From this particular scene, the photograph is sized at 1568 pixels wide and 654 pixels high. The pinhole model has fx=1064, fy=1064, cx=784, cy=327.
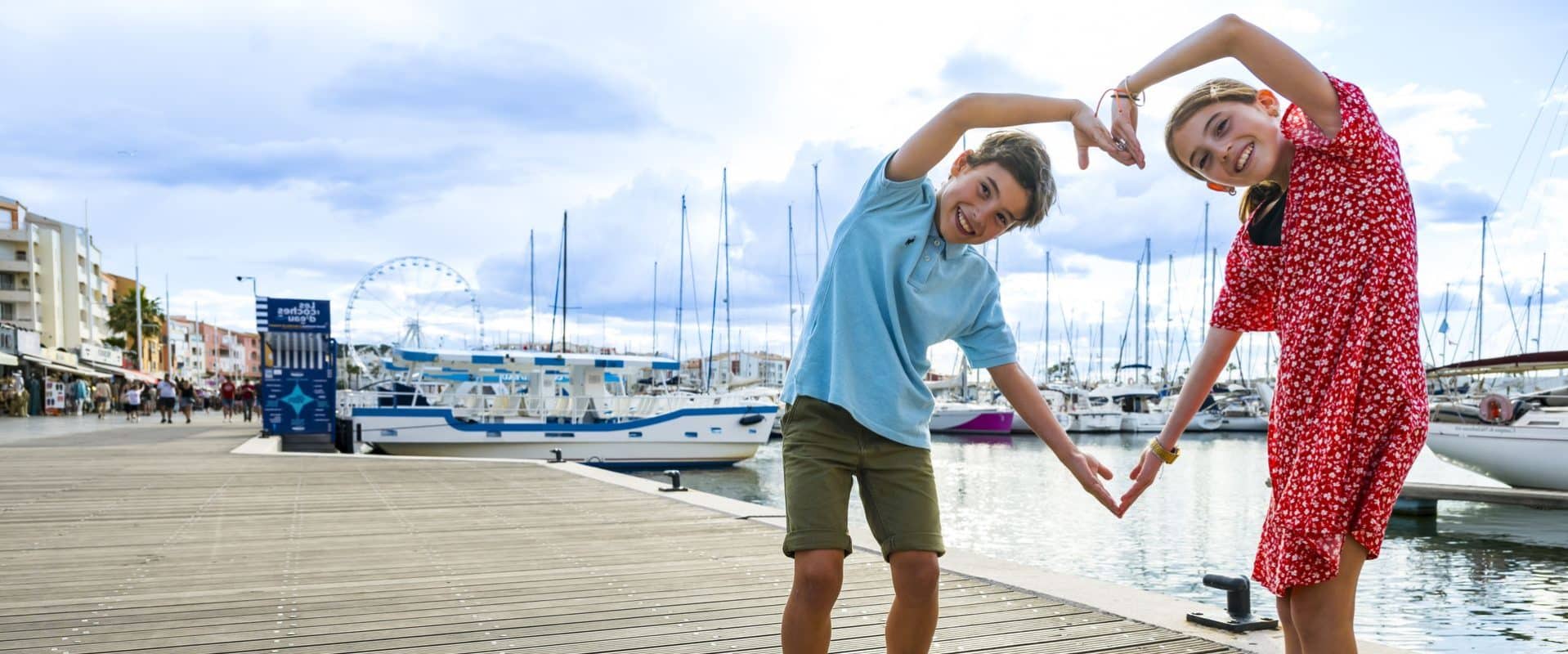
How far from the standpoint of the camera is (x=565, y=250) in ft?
165

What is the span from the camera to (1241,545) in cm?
1426

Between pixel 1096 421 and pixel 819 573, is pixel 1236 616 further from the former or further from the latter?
pixel 1096 421

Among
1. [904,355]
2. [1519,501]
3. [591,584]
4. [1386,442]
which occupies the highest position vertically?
[904,355]

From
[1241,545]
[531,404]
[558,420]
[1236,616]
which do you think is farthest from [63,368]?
[1236,616]

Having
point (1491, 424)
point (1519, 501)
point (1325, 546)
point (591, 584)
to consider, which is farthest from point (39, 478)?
point (1491, 424)

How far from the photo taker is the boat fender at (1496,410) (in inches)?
651

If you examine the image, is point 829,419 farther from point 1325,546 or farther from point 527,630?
point 527,630

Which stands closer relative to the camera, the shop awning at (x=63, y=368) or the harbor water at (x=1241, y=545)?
the harbor water at (x=1241, y=545)

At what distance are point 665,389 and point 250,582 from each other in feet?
126

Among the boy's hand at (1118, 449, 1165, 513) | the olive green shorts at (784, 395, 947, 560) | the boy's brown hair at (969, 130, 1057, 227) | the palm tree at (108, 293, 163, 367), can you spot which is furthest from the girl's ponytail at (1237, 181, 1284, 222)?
the palm tree at (108, 293, 163, 367)

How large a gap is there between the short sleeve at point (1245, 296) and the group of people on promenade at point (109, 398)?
32.8m

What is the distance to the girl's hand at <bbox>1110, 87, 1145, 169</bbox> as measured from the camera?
2.23 meters

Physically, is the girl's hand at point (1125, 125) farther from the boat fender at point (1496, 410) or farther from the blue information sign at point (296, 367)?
the blue information sign at point (296, 367)

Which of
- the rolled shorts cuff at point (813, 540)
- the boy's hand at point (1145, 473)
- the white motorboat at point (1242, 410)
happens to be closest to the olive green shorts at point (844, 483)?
the rolled shorts cuff at point (813, 540)
